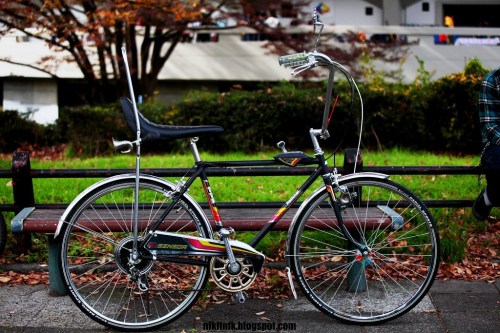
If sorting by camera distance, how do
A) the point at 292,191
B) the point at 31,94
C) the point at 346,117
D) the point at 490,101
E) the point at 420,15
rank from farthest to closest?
the point at 420,15 < the point at 31,94 < the point at 346,117 < the point at 292,191 < the point at 490,101

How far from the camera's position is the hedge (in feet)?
36.1

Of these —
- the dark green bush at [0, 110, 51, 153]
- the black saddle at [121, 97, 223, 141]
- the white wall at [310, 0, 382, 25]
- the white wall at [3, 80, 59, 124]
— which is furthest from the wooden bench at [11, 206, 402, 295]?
the white wall at [310, 0, 382, 25]

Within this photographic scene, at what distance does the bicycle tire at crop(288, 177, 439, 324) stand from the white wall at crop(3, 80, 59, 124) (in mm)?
17384

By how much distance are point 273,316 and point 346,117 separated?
256 inches

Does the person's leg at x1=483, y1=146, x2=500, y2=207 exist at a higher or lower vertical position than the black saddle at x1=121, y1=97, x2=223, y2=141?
lower

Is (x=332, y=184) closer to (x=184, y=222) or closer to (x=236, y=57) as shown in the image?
(x=184, y=222)

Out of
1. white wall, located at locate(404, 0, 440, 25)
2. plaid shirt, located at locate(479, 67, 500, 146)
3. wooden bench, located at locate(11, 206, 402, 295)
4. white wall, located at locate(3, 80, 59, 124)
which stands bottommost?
wooden bench, located at locate(11, 206, 402, 295)

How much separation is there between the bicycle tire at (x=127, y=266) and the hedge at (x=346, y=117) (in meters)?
5.82

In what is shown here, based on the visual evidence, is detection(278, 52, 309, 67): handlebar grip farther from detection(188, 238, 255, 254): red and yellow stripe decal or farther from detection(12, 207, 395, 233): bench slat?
detection(188, 238, 255, 254): red and yellow stripe decal

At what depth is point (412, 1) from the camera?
2356cm

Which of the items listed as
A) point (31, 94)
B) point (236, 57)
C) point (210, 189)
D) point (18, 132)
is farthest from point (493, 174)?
point (31, 94)

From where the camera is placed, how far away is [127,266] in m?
4.82

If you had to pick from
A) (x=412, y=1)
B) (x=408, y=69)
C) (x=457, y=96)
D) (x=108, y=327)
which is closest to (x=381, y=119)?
(x=457, y=96)

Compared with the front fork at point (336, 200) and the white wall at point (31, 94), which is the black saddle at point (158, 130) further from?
the white wall at point (31, 94)
